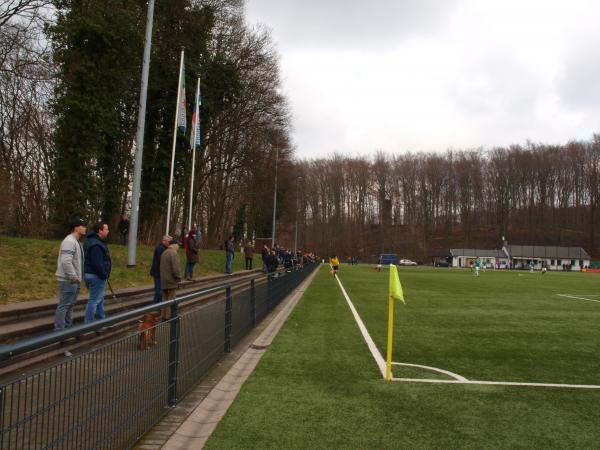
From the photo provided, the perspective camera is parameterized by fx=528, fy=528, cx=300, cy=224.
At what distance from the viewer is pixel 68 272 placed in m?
7.74

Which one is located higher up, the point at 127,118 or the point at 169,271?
the point at 127,118

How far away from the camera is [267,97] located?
34875 millimetres

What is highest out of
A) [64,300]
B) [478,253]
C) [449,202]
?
[449,202]

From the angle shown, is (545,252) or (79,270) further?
(545,252)

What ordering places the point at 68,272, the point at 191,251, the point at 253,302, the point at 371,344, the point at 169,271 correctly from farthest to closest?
the point at 191,251, the point at 253,302, the point at 169,271, the point at 371,344, the point at 68,272

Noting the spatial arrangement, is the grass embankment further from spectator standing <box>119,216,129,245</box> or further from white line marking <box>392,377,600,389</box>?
white line marking <box>392,377,600,389</box>

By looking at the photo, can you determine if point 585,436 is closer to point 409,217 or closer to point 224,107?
point 224,107

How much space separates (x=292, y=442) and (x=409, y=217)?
11595cm

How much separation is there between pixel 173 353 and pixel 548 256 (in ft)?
377

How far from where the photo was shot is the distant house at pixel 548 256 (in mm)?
105938

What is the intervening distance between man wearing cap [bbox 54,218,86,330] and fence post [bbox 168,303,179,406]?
3254 mm

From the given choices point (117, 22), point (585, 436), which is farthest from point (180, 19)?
point (585, 436)

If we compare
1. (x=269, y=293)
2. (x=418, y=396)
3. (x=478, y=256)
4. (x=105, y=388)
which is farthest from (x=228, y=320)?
(x=478, y=256)

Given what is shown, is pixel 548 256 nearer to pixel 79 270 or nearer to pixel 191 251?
pixel 191 251
